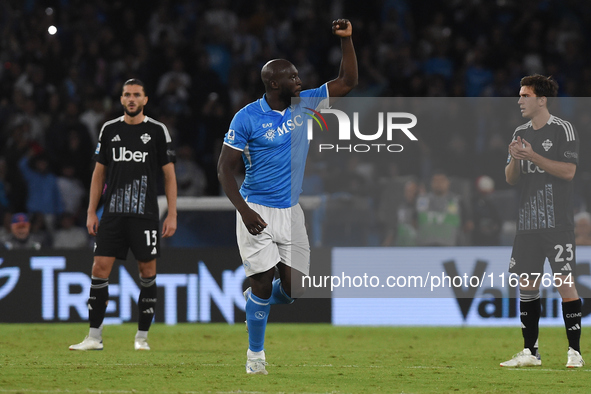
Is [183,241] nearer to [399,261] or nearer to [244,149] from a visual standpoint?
[399,261]

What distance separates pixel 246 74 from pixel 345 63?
790 cm

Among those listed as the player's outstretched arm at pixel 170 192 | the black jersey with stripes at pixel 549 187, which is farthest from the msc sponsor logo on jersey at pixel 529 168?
the player's outstretched arm at pixel 170 192

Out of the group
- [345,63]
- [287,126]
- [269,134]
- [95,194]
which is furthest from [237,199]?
[95,194]

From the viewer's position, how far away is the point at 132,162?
24.4 ft

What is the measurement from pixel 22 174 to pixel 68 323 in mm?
3028

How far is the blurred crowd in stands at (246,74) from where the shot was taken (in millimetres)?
10461

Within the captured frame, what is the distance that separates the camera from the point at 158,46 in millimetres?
13930

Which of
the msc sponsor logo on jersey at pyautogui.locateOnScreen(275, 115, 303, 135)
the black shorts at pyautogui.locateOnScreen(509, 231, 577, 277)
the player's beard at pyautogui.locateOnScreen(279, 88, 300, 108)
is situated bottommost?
the black shorts at pyautogui.locateOnScreen(509, 231, 577, 277)

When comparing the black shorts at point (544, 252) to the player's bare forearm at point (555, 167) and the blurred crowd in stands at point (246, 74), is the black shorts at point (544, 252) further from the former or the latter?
the blurred crowd in stands at point (246, 74)

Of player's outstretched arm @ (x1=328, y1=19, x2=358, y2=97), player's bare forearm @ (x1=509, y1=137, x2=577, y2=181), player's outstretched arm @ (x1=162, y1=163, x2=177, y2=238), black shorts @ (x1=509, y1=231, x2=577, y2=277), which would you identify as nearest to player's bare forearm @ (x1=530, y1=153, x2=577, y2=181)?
player's bare forearm @ (x1=509, y1=137, x2=577, y2=181)

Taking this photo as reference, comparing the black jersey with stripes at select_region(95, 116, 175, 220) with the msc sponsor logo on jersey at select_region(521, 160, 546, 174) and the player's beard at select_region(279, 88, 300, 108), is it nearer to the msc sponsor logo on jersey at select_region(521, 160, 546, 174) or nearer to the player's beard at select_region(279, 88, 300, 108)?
the player's beard at select_region(279, 88, 300, 108)

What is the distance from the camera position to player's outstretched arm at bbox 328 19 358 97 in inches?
233

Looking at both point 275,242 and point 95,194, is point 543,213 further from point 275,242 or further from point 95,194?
point 95,194

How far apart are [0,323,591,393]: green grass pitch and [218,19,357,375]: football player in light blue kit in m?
0.62
